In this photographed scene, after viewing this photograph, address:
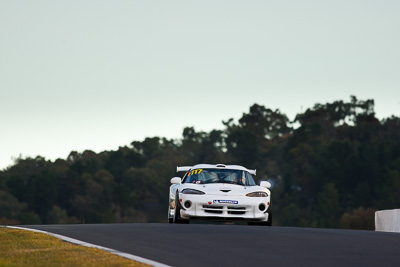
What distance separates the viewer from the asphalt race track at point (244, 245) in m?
13.3

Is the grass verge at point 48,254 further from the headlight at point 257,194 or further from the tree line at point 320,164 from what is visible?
the tree line at point 320,164

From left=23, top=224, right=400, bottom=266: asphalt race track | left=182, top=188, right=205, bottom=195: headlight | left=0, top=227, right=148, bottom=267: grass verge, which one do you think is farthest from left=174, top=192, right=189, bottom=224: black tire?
left=0, top=227, right=148, bottom=267: grass verge

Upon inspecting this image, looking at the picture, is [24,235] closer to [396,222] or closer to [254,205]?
[254,205]

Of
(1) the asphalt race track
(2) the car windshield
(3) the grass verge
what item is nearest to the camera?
(3) the grass verge

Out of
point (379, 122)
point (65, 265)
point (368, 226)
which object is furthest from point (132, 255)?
point (379, 122)

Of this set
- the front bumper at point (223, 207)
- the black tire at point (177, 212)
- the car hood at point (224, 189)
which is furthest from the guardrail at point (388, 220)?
the black tire at point (177, 212)

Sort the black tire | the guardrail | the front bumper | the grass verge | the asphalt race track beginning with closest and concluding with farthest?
the grass verge → the asphalt race track → the front bumper → the black tire → the guardrail

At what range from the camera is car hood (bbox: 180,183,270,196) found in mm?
22484

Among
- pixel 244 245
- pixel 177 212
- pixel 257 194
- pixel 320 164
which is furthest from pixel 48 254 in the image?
pixel 320 164

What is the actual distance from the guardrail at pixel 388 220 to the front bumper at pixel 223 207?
3397 mm

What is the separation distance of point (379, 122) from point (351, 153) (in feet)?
57.5

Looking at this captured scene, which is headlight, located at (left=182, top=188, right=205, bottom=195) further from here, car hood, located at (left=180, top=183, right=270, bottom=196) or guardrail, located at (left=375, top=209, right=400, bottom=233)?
A: guardrail, located at (left=375, top=209, right=400, bottom=233)

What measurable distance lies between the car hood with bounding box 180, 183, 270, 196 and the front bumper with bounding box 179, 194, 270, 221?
113 millimetres

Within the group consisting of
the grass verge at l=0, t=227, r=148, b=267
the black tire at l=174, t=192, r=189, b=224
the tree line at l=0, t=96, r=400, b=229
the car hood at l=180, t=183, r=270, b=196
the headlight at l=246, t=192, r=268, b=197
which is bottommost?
the grass verge at l=0, t=227, r=148, b=267
